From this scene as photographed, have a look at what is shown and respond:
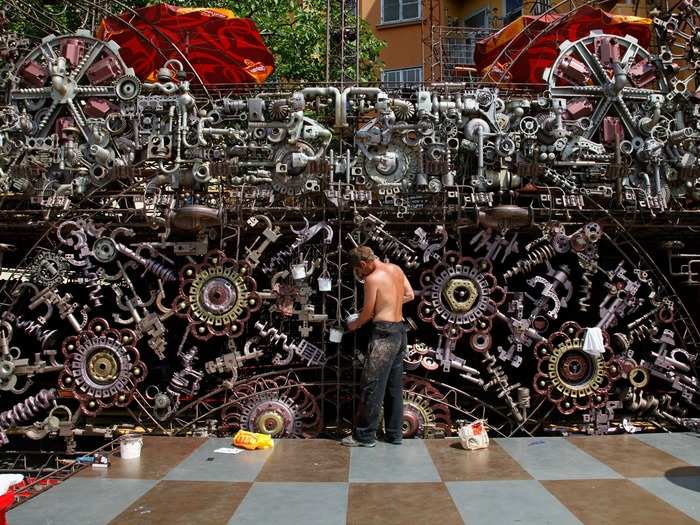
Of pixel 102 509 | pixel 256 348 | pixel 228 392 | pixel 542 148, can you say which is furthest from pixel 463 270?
pixel 102 509

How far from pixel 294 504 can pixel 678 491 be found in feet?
10.3

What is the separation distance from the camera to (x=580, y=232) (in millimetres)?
7773

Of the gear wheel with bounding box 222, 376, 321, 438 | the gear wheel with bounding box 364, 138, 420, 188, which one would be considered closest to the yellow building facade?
the gear wheel with bounding box 364, 138, 420, 188

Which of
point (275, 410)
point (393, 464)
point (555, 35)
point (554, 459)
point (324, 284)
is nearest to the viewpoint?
point (393, 464)

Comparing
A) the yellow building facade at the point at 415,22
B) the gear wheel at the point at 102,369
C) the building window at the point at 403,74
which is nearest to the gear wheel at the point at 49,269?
the gear wheel at the point at 102,369

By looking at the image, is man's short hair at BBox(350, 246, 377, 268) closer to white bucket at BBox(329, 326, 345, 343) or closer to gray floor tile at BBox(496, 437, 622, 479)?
white bucket at BBox(329, 326, 345, 343)

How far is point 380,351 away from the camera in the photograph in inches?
260

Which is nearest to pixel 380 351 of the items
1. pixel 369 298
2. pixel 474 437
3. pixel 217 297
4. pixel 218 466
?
pixel 369 298

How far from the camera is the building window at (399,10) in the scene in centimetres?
2253

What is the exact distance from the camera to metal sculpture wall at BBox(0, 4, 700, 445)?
25.5 feet

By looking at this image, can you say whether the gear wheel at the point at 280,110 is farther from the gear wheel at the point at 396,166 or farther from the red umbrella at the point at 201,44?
the red umbrella at the point at 201,44

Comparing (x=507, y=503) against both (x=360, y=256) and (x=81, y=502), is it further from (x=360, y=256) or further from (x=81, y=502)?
(x=81, y=502)

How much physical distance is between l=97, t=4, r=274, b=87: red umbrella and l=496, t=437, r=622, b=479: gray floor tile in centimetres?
783

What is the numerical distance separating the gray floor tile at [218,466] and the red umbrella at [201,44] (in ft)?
23.1
